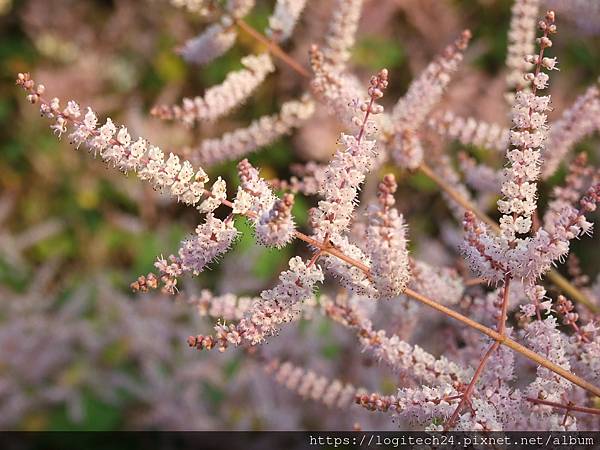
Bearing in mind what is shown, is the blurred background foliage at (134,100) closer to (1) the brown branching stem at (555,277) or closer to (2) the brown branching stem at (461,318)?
(1) the brown branching stem at (555,277)

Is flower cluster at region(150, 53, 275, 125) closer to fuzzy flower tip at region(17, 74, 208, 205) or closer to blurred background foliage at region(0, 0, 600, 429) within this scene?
fuzzy flower tip at region(17, 74, 208, 205)

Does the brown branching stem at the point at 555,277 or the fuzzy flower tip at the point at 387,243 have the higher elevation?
the brown branching stem at the point at 555,277

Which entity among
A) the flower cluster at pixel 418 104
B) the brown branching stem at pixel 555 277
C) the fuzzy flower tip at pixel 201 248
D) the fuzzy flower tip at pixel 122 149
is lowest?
the fuzzy flower tip at pixel 201 248

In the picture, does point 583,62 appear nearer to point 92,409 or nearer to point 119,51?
point 119,51

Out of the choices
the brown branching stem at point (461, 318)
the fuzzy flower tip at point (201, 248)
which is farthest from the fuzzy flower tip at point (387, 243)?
the fuzzy flower tip at point (201, 248)

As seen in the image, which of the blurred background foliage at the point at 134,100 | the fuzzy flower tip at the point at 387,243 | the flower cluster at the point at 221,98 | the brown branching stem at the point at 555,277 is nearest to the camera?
the fuzzy flower tip at the point at 387,243

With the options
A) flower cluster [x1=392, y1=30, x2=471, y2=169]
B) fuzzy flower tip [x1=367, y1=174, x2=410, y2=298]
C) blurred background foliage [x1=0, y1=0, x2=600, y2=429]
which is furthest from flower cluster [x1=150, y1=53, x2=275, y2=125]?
blurred background foliage [x1=0, y1=0, x2=600, y2=429]

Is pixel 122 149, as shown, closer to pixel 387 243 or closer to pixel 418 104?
pixel 387 243

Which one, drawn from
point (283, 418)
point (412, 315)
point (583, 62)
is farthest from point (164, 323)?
point (583, 62)

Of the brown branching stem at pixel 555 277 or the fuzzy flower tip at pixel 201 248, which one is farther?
the brown branching stem at pixel 555 277

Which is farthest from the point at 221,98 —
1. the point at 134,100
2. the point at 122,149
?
the point at 134,100
